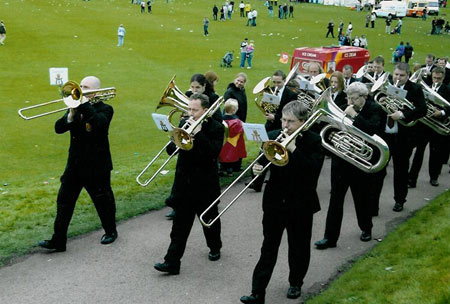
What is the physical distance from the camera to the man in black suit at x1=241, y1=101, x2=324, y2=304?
5684 millimetres

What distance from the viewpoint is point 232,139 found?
1064 cm

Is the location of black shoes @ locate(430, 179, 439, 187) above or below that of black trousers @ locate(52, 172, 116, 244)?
below

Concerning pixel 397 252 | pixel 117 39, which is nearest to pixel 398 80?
pixel 397 252

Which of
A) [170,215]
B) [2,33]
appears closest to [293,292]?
[170,215]

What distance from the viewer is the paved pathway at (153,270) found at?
633 centimetres

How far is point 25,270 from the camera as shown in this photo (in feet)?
22.6

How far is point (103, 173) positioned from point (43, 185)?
396cm

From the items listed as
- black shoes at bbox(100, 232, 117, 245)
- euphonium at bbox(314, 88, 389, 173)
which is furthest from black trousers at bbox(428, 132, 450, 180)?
black shoes at bbox(100, 232, 117, 245)

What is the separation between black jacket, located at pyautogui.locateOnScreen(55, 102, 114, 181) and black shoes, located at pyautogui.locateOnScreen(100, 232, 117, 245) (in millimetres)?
878

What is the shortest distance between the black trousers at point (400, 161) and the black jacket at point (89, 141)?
4519 millimetres

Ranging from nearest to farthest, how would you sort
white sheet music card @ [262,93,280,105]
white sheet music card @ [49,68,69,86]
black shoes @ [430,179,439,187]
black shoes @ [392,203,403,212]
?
1. white sheet music card @ [49,68,69,86]
2. black shoes @ [392,203,403,212]
3. white sheet music card @ [262,93,280,105]
4. black shoes @ [430,179,439,187]

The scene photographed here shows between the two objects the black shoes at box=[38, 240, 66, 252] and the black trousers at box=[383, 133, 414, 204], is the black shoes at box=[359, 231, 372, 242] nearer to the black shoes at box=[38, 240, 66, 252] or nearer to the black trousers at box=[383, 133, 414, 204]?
the black trousers at box=[383, 133, 414, 204]

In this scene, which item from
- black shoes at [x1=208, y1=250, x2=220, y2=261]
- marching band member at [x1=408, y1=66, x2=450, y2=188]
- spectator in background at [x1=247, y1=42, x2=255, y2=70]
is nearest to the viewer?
black shoes at [x1=208, y1=250, x2=220, y2=261]

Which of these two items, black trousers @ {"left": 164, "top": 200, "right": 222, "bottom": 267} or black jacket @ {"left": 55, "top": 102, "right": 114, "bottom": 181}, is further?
black jacket @ {"left": 55, "top": 102, "right": 114, "bottom": 181}
